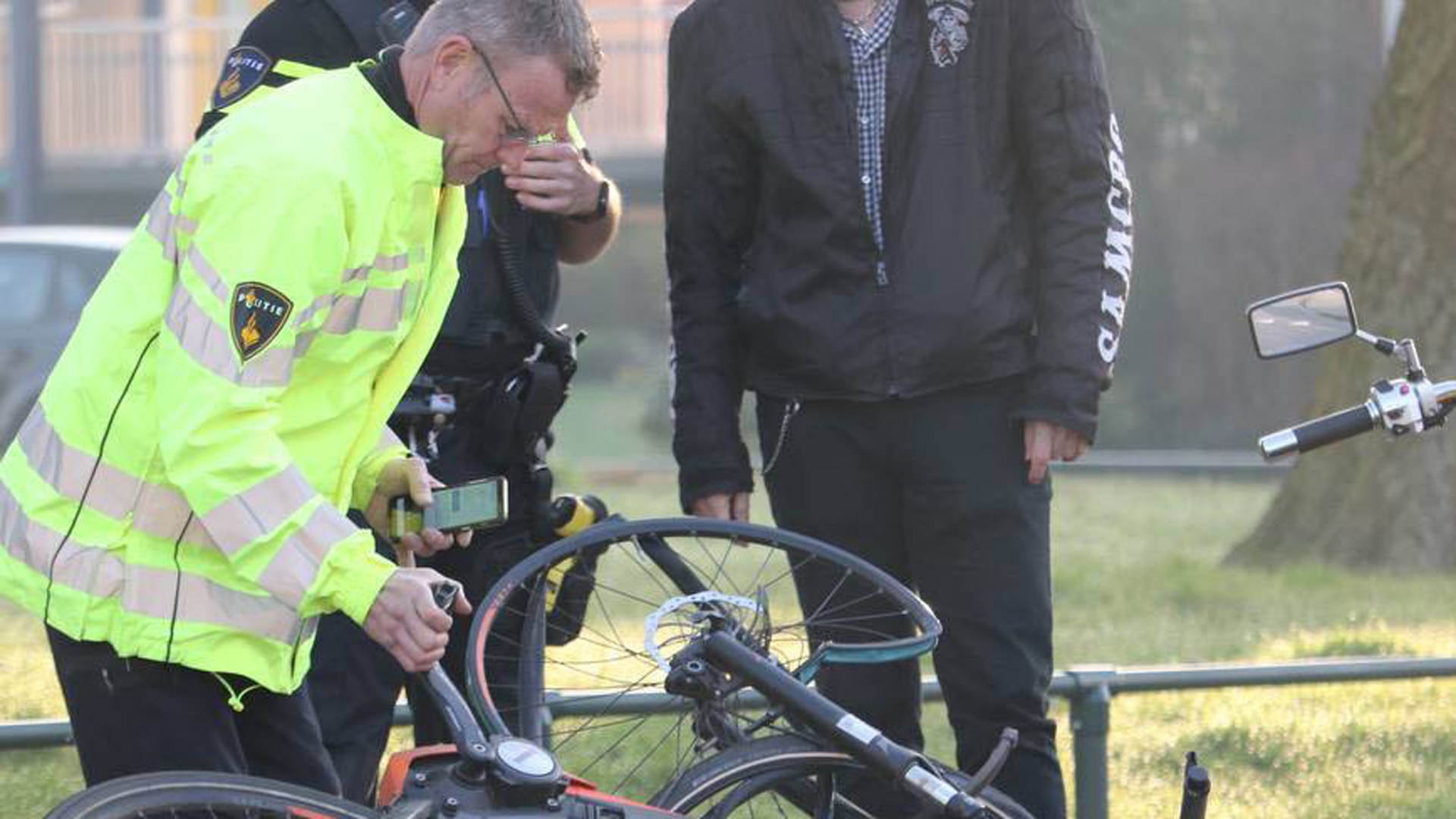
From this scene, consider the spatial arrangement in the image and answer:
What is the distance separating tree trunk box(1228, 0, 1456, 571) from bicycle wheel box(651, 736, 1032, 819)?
7.78 metres

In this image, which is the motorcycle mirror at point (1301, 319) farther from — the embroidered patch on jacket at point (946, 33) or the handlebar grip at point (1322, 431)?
the embroidered patch on jacket at point (946, 33)

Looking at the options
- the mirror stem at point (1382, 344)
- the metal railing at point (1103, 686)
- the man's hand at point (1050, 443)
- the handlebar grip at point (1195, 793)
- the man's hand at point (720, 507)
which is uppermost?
the mirror stem at point (1382, 344)

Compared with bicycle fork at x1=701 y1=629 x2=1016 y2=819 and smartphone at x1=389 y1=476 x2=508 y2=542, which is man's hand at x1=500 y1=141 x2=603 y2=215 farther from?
bicycle fork at x1=701 y1=629 x2=1016 y2=819

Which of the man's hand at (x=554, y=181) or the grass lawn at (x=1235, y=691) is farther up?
the man's hand at (x=554, y=181)

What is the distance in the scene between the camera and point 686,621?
370 centimetres

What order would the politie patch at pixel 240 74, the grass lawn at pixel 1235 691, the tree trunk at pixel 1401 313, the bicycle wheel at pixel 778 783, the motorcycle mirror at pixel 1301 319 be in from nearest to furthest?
1. the bicycle wheel at pixel 778 783
2. the motorcycle mirror at pixel 1301 319
3. the politie patch at pixel 240 74
4. the grass lawn at pixel 1235 691
5. the tree trunk at pixel 1401 313

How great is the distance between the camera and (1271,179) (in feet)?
77.3

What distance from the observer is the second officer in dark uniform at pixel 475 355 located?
4.55 meters

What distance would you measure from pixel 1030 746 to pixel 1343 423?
2.92ft

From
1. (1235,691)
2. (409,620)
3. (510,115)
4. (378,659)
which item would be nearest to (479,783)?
(409,620)

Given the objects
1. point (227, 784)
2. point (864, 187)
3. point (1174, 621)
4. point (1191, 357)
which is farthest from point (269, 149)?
point (1191, 357)

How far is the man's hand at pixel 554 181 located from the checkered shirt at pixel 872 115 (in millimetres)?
516

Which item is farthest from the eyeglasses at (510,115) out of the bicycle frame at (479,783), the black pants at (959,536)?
the black pants at (959,536)

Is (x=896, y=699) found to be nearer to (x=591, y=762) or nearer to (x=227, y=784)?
(x=591, y=762)
